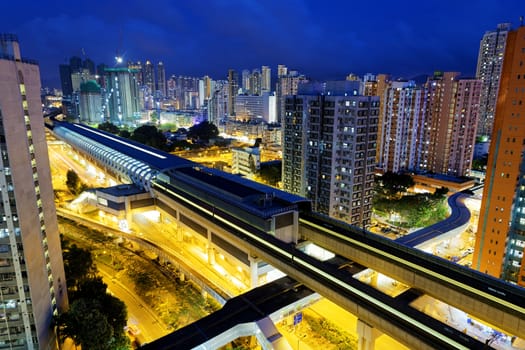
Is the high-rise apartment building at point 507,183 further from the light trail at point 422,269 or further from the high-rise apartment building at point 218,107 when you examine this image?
the high-rise apartment building at point 218,107

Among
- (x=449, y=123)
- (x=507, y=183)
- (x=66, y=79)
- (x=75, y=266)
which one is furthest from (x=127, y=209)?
(x=66, y=79)

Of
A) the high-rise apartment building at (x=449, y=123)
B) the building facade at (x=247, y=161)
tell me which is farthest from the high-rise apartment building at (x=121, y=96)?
the high-rise apartment building at (x=449, y=123)

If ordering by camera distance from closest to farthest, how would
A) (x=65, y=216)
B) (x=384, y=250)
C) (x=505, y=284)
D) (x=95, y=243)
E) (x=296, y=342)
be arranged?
(x=505, y=284) < (x=296, y=342) < (x=384, y=250) < (x=95, y=243) < (x=65, y=216)

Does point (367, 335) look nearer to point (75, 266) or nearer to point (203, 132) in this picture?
point (75, 266)

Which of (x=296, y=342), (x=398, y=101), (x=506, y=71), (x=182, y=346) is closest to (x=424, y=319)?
(x=296, y=342)

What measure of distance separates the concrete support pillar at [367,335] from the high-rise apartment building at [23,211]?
20.0 meters

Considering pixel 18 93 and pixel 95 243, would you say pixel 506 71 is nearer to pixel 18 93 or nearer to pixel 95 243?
pixel 18 93

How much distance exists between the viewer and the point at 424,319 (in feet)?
60.4

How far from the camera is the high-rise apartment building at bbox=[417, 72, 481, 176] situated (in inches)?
2372

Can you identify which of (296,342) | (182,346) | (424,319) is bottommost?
(296,342)

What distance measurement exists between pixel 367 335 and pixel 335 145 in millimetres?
23940

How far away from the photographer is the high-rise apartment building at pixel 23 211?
736 inches

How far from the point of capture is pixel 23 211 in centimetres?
1962

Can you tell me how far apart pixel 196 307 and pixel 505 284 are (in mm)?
22754
